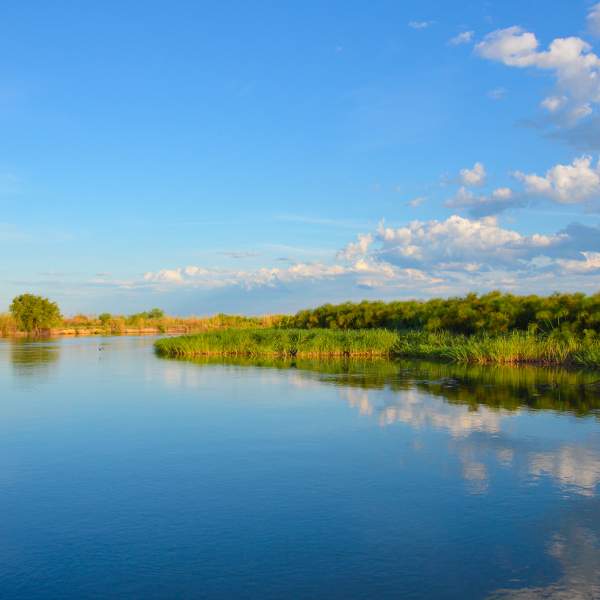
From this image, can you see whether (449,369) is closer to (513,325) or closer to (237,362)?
(513,325)

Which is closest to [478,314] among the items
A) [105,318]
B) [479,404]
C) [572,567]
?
[479,404]

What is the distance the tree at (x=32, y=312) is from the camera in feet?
202

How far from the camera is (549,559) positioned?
5824 millimetres

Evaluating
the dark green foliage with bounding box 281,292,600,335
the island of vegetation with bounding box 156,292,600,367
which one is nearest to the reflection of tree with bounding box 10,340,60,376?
the island of vegetation with bounding box 156,292,600,367

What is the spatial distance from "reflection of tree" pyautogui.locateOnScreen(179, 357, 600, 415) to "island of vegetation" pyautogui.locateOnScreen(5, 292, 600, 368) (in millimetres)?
1454

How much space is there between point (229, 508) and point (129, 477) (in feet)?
6.81

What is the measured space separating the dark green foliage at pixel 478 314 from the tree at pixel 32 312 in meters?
32.9

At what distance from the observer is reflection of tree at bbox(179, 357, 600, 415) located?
1557 cm

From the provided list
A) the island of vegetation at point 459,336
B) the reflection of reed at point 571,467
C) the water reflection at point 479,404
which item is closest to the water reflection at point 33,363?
the island of vegetation at point 459,336

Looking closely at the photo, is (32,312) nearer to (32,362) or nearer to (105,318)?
(105,318)

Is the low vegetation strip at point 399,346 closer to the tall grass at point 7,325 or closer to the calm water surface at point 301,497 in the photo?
the calm water surface at point 301,497

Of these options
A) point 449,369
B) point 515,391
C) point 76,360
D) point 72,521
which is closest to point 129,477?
point 72,521

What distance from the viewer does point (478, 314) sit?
30.1 m

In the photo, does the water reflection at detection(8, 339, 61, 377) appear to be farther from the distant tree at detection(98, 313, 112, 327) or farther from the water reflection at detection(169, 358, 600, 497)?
the distant tree at detection(98, 313, 112, 327)
